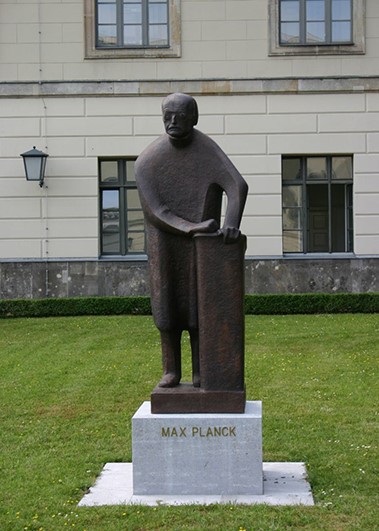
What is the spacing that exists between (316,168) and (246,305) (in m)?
4.82

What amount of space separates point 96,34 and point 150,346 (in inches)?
418

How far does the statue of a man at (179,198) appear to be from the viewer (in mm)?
8680

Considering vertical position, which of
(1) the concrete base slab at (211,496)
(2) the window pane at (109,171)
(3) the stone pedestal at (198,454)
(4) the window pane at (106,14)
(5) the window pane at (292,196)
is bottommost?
(1) the concrete base slab at (211,496)

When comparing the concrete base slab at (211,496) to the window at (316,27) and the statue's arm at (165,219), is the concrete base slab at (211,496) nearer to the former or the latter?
the statue's arm at (165,219)

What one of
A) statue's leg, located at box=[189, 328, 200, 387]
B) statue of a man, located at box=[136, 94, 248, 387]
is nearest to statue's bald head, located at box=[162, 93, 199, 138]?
statue of a man, located at box=[136, 94, 248, 387]

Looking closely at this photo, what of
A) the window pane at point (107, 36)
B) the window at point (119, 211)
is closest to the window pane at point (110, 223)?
the window at point (119, 211)

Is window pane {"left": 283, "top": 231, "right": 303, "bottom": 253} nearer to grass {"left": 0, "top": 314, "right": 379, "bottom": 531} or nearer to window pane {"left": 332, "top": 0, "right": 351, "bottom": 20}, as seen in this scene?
grass {"left": 0, "top": 314, "right": 379, "bottom": 531}

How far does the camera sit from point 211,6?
25.1 m

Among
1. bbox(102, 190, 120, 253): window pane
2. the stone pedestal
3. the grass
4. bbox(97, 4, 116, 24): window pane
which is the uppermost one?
bbox(97, 4, 116, 24): window pane

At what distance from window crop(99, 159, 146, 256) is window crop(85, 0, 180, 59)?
2.77 meters

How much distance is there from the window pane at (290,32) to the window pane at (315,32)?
27cm

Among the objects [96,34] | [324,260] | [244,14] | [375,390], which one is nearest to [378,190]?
[324,260]

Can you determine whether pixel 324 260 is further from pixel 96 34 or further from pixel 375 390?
pixel 375 390

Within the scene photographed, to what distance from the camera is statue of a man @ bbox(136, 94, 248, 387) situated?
8.68 m
